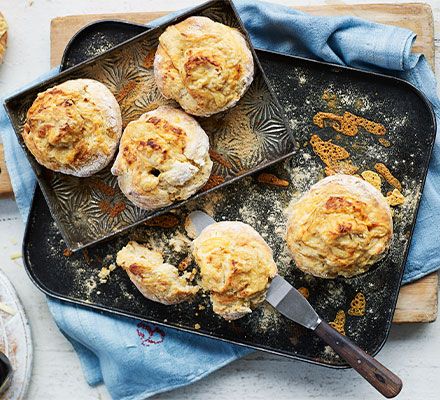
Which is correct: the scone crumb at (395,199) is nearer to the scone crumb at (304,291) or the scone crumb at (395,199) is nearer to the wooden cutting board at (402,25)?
the wooden cutting board at (402,25)

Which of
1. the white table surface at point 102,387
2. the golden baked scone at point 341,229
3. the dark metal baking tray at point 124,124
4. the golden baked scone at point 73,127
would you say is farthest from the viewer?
the white table surface at point 102,387

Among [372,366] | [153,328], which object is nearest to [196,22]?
[153,328]

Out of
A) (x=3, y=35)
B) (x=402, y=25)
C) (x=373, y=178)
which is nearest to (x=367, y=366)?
(x=373, y=178)

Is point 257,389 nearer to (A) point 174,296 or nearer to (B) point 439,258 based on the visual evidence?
(A) point 174,296

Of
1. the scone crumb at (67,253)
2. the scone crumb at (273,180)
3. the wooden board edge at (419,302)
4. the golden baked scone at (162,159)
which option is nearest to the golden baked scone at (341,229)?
the scone crumb at (273,180)

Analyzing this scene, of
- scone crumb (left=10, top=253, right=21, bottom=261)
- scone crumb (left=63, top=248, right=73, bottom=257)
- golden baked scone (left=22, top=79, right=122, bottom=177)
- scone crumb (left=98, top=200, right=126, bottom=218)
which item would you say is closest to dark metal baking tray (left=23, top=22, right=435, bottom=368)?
scone crumb (left=63, top=248, right=73, bottom=257)

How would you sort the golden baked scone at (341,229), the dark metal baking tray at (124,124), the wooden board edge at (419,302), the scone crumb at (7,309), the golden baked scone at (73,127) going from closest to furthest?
the golden baked scone at (341,229) < the golden baked scone at (73,127) < the dark metal baking tray at (124,124) < the wooden board edge at (419,302) < the scone crumb at (7,309)

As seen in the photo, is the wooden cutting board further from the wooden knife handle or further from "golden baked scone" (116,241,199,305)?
"golden baked scone" (116,241,199,305)
